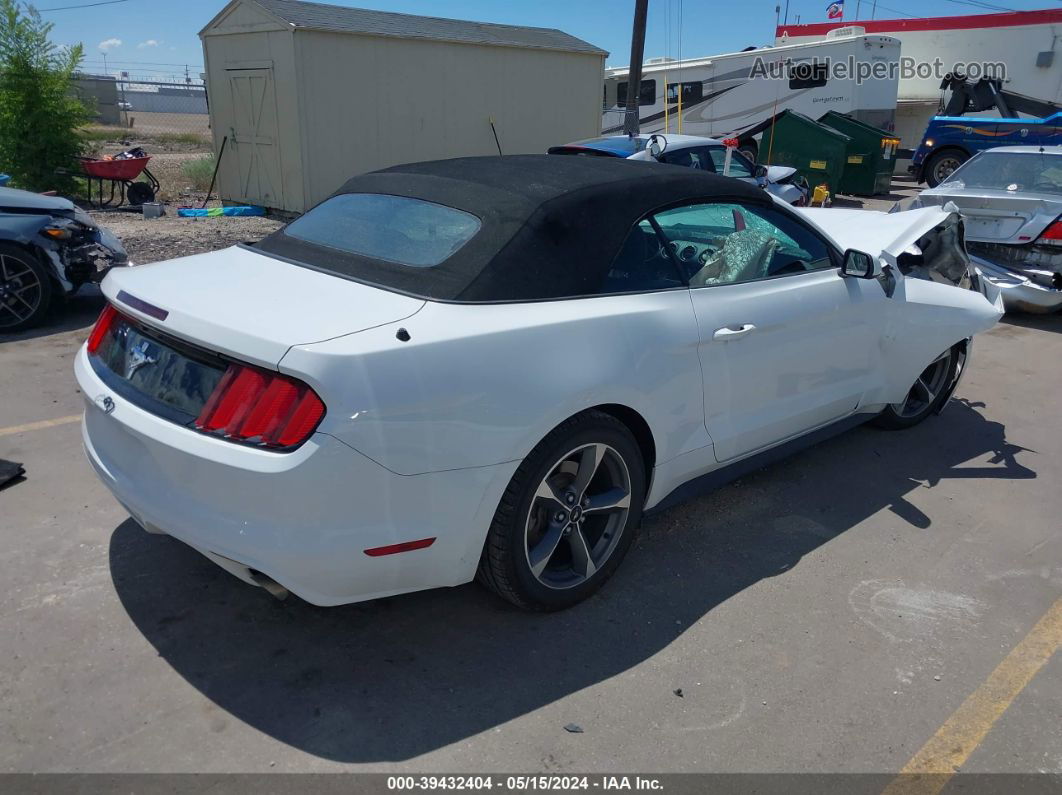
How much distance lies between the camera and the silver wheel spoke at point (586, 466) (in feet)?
10.2

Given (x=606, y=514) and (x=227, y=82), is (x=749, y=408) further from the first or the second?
(x=227, y=82)

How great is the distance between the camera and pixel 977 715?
283 centimetres

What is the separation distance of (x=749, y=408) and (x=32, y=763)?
9.60 feet

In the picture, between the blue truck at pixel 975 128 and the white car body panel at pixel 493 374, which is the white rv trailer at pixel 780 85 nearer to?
the blue truck at pixel 975 128

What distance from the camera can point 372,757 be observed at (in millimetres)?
2520

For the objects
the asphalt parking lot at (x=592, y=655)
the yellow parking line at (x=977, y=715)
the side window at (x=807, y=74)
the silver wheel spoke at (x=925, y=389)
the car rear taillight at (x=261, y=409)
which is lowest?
the yellow parking line at (x=977, y=715)

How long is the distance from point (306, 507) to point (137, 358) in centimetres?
96

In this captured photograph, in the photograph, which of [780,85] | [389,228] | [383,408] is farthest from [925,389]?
[780,85]

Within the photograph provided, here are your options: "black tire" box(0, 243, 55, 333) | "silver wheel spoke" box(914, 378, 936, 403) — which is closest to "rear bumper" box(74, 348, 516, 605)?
"silver wheel spoke" box(914, 378, 936, 403)

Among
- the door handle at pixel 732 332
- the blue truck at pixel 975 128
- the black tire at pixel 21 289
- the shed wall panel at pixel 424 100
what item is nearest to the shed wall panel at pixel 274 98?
the shed wall panel at pixel 424 100

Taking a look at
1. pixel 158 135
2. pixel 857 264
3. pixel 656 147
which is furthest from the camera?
pixel 158 135

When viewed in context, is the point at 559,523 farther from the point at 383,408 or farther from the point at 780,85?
the point at 780,85

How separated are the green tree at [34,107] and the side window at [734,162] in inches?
403

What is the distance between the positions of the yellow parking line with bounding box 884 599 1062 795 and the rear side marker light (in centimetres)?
157
